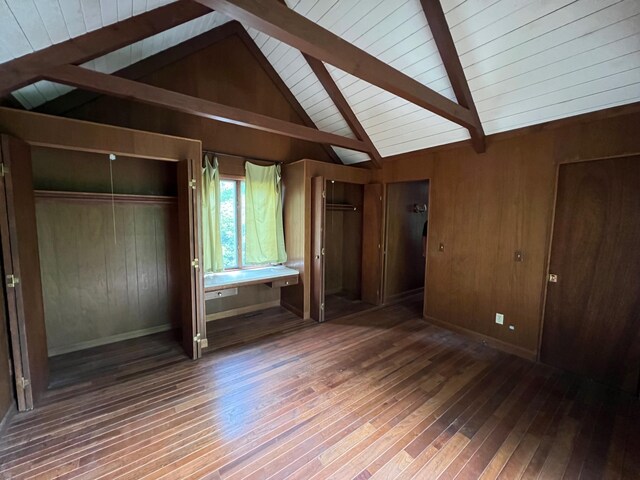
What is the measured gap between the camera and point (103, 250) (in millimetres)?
3182

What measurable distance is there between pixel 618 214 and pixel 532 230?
0.65m

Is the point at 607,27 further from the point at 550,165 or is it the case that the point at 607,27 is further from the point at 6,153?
the point at 6,153

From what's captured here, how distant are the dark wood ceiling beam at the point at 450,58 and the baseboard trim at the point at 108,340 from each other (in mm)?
4542

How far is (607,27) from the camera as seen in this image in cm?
197

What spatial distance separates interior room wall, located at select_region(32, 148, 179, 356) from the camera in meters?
2.92

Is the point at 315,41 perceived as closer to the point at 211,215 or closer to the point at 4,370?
the point at 211,215

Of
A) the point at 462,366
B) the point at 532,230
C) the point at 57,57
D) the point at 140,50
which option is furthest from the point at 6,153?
the point at 532,230

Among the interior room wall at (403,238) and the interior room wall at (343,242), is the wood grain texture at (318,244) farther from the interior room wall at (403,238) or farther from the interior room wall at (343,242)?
the interior room wall at (403,238)

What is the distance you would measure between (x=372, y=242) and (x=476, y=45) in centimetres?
299

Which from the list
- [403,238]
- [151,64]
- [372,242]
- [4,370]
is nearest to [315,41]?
[151,64]

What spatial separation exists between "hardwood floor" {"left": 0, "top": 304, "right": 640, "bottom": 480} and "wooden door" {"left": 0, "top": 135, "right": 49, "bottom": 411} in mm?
292

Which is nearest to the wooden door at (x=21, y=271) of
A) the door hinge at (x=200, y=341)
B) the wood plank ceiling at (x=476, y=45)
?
the wood plank ceiling at (x=476, y=45)

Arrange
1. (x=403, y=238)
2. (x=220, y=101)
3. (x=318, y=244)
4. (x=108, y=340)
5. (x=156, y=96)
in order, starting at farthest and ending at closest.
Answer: (x=403, y=238), (x=318, y=244), (x=220, y=101), (x=108, y=340), (x=156, y=96)

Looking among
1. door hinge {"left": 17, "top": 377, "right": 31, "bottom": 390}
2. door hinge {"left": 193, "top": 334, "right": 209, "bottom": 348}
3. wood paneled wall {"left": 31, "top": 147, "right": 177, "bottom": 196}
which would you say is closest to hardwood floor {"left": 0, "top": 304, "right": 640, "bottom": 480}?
door hinge {"left": 193, "top": 334, "right": 209, "bottom": 348}
